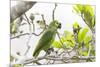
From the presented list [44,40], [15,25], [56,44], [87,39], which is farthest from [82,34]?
[15,25]

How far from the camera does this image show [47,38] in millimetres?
2217

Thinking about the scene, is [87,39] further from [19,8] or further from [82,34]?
[19,8]

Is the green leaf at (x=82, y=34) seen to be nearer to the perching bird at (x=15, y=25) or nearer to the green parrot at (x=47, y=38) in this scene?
the green parrot at (x=47, y=38)

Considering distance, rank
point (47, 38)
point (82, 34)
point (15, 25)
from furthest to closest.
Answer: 1. point (82, 34)
2. point (47, 38)
3. point (15, 25)

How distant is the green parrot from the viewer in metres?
2.19

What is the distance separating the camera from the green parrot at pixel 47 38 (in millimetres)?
2186

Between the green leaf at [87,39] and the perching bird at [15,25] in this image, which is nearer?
the perching bird at [15,25]

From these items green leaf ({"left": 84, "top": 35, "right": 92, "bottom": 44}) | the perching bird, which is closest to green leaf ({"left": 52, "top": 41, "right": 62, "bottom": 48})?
green leaf ({"left": 84, "top": 35, "right": 92, "bottom": 44})

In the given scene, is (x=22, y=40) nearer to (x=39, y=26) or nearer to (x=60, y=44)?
(x=39, y=26)

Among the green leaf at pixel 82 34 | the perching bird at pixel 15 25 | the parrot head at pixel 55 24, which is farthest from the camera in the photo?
the green leaf at pixel 82 34

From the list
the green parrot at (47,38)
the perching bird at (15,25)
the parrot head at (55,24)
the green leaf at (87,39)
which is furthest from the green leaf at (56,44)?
the perching bird at (15,25)

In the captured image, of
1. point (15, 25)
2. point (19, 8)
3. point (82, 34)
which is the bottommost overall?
point (82, 34)

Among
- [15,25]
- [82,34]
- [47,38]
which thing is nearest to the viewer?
[15,25]

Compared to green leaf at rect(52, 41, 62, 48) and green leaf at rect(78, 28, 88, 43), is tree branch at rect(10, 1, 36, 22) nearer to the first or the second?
green leaf at rect(52, 41, 62, 48)
